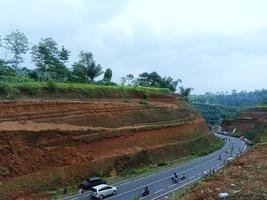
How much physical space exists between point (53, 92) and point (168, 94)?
28879 mm

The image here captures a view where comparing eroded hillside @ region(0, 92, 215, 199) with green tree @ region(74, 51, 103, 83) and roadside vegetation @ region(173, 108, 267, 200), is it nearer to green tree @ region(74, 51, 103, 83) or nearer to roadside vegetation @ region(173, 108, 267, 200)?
green tree @ region(74, 51, 103, 83)

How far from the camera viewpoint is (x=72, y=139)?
39.4 meters

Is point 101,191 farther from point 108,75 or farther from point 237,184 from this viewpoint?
point 108,75

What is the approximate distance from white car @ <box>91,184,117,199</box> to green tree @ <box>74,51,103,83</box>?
102 feet

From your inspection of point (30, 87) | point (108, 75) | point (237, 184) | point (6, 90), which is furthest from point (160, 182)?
point (108, 75)

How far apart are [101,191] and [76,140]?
8.47 m

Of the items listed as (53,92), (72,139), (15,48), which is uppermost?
(15,48)

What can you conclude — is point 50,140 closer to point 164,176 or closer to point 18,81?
point 18,81

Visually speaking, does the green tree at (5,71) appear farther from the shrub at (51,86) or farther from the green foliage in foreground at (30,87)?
the shrub at (51,86)

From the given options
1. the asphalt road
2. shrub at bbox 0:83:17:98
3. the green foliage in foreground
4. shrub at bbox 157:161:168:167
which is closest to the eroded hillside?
shrub at bbox 157:161:168:167

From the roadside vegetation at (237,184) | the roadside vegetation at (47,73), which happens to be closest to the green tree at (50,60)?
the roadside vegetation at (47,73)

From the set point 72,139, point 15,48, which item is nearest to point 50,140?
point 72,139

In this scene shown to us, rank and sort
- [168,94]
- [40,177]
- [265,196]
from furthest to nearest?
[168,94] < [40,177] < [265,196]

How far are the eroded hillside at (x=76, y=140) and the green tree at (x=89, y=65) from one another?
7.46 metres
